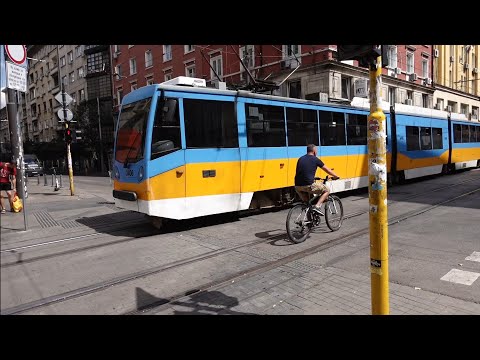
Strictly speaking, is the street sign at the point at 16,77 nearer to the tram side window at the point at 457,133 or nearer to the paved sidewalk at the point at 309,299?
the paved sidewalk at the point at 309,299

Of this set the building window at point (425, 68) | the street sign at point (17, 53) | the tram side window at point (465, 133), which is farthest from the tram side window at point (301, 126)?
the building window at point (425, 68)

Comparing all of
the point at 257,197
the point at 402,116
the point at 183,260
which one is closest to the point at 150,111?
the point at 183,260

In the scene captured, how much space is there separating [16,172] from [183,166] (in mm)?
4624

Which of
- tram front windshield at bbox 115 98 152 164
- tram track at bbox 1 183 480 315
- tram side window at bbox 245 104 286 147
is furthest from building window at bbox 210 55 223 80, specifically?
tram track at bbox 1 183 480 315

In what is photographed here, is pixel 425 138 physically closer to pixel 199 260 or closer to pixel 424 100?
pixel 199 260

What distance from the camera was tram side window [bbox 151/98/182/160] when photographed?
7.03m

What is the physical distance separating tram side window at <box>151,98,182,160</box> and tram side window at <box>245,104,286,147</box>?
204cm

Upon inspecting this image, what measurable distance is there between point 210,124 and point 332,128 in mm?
4768
